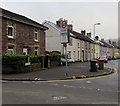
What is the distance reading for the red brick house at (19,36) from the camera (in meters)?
17.2

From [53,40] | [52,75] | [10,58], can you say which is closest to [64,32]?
[52,75]

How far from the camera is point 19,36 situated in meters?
19.4

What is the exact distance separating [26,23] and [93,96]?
16266 millimetres

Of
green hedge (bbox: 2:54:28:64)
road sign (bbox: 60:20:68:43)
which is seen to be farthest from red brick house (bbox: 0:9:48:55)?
road sign (bbox: 60:20:68:43)

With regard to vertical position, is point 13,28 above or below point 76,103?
above

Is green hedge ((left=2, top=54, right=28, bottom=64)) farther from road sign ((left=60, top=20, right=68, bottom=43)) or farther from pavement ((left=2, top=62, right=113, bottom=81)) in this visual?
road sign ((left=60, top=20, right=68, bottom=43))

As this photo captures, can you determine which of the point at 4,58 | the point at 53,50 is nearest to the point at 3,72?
the point at 4,58

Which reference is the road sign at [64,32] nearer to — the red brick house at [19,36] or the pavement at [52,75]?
the pavement at [52,75]

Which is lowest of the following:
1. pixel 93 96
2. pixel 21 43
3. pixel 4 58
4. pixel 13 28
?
pixel 93 96

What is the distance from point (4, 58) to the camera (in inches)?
531

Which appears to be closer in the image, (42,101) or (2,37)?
(42,101)

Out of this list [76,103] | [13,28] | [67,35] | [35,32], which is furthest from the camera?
[35,32]

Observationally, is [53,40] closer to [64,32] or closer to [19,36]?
[19,36]

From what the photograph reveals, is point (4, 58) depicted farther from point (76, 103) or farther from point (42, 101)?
point (76, 103)
